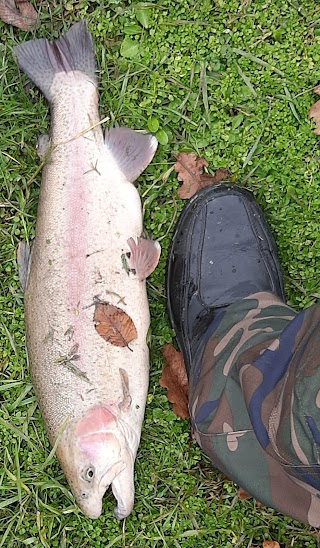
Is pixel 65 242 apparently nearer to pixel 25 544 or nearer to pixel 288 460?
pixel 288 460

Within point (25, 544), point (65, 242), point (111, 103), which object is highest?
point (111, 103)

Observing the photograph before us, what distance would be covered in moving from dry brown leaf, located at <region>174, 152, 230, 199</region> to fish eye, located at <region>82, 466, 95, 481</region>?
1468 millimetres

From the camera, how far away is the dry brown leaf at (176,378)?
129 inches

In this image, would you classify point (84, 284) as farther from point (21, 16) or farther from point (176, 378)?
point (21, 16)

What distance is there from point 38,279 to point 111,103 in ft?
3.35

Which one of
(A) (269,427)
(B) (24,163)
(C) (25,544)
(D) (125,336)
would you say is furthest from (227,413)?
(B) (24,163)

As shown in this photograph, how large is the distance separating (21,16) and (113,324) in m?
1.70

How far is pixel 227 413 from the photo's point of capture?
2.55 meters

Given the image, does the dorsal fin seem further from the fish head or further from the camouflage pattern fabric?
the fish head

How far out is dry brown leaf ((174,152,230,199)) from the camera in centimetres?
327

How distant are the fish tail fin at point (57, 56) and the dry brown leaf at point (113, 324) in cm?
111

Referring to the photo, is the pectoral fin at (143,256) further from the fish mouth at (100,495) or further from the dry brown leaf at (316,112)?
the dry brown leaf at (316,112)

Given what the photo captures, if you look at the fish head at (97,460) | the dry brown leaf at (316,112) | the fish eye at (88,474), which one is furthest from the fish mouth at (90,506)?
the dry brown leaf at (316,112)

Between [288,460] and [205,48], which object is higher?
[205,48]
